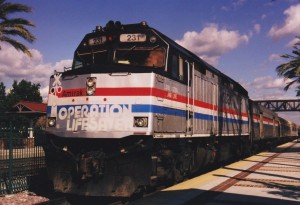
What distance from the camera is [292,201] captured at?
8.37m

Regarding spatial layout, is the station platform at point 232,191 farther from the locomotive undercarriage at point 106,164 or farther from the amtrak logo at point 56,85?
the amtrak logo at point 56,85

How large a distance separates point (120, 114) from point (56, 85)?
1.92 metres

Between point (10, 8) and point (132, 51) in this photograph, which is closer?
point (132, 51)

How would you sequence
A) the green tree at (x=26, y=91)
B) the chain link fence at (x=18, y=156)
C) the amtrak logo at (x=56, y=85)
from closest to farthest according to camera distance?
the amtrak logo at (x=56, y=85)
the chain link fence at (x=18, y=156)
the green tree at (x=26, y=91)

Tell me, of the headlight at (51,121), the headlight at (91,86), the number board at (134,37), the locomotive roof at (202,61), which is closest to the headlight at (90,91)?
the headlight at (91,86)

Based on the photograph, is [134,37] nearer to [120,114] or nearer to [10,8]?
[120,114]

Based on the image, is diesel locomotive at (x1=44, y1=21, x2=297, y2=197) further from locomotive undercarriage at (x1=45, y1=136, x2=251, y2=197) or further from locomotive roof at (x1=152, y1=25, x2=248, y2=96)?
locomotive roof at (x1=152, y1=25, x2=248, y2=96)

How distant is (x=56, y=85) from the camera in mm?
9008

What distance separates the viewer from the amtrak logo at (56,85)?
8.95m

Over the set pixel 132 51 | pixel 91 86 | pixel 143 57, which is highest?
pixel 132 51

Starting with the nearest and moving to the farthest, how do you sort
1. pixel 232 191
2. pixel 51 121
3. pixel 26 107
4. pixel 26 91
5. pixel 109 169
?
pixel 109 169 → pixel 51 121 → pixel 232 191 → pixel 26 107 → pixel 26 91

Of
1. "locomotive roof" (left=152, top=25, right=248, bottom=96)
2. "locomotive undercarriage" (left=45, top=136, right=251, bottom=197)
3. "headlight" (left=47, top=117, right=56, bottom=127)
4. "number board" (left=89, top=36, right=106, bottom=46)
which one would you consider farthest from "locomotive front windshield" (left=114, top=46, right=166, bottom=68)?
"headlight" (left=47, top=117, right=56, bottom=127)

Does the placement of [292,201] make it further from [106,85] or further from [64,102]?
[64,102]

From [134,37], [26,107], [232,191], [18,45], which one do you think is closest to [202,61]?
[134,37]
